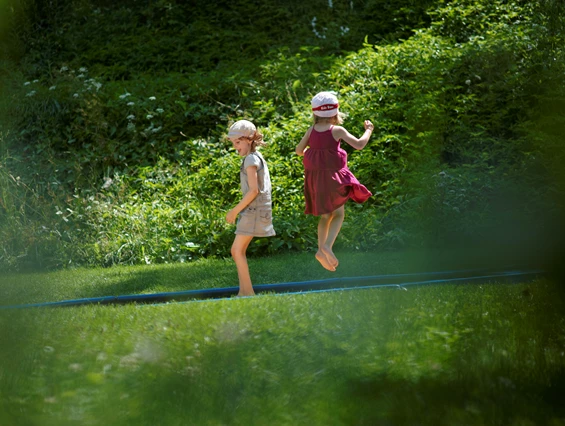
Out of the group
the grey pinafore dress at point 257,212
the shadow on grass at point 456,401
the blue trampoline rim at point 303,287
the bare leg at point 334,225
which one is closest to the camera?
the shadow on grass at point 456,401

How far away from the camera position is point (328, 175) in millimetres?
6277

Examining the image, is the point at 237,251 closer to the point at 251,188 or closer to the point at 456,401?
the point at 251,188

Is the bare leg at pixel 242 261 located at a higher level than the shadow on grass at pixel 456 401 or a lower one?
lower

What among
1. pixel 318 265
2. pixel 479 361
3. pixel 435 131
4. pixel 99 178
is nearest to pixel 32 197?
pixel 99 178

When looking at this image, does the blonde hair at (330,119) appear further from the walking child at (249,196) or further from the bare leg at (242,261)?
the bare leg at (242,261)

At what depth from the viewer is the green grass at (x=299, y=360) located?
3443 millimetres

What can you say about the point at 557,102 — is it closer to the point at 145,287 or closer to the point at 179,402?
the point at 145,287

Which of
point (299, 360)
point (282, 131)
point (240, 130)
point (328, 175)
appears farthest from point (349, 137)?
point (282, 131)

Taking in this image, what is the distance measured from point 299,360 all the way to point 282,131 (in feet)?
19.0

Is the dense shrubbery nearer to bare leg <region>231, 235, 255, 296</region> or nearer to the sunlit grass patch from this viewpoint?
bare leg <region>231, 235, 255, 296</region>

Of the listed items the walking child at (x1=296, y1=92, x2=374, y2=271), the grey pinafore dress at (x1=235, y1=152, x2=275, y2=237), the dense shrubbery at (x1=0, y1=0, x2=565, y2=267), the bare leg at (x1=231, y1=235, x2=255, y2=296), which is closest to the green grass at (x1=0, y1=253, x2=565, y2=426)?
the bare leg at (x1=231, y1=235, x2=255, y2=296)

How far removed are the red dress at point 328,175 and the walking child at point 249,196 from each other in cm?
49

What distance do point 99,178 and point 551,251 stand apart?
558 centimetres

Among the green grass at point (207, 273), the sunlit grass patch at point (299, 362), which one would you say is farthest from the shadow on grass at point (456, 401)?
the green grass at point (207, 273)
